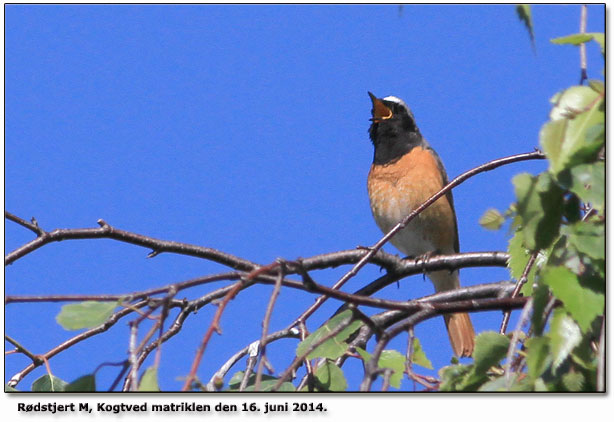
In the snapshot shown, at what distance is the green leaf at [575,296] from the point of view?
6.09 feet

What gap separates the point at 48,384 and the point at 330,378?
1.01 m

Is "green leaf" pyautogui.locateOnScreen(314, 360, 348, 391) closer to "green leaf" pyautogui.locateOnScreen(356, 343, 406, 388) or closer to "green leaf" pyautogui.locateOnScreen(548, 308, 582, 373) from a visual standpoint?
"green leaf" pyautogui.locateOnScreen(356, 343, 406, 388)

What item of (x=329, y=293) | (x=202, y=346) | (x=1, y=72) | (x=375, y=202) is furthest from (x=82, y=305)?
(x=375, y=202)

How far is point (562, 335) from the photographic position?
1.93 metres

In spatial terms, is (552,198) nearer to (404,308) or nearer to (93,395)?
(404,308)

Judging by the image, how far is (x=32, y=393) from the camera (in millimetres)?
2742

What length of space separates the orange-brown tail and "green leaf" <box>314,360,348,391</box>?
285 cm

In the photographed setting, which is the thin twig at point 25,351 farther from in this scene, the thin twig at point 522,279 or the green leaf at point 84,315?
the thin twig at point 522,279

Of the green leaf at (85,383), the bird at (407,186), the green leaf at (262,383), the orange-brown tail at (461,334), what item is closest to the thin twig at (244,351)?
the green leaf at (262,383)

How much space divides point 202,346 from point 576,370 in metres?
1.00

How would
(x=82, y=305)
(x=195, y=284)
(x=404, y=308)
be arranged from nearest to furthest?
(x=195, y=284), (x=82, y=305), (x=404, y=308)

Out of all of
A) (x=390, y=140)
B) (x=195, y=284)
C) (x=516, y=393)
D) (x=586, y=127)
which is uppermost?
(x=390, y=140)

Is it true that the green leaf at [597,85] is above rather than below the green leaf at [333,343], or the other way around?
above

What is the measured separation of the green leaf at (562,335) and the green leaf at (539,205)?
0.21 metres
